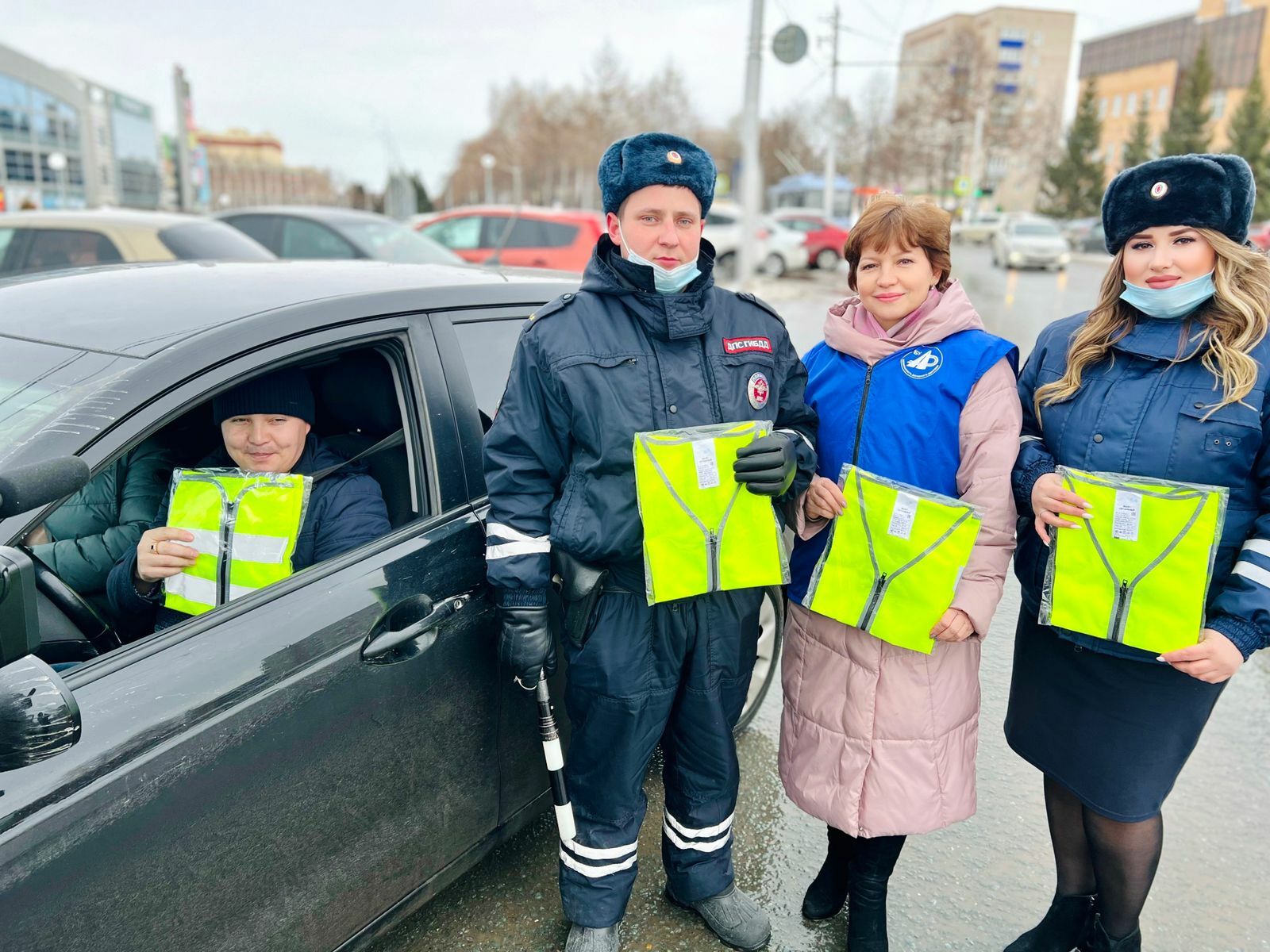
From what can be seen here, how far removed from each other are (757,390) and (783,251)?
20.5 meters

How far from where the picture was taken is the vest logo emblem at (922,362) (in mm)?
2014

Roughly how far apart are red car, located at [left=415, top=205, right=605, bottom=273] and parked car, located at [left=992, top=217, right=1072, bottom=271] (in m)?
18.6

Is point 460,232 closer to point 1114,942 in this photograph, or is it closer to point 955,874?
point 955,874

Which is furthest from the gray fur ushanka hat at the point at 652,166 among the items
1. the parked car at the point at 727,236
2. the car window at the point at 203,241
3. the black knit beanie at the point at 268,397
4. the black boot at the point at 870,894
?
the parked car at the point at 727,236

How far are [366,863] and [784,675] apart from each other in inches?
42.4

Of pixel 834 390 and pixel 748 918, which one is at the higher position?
pixel 834 390

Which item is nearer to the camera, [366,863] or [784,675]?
[366,863]

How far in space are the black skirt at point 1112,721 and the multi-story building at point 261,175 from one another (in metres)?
120

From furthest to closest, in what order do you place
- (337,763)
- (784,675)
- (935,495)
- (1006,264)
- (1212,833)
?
(1006,264)
(1212,833)
(784,675)
(935,495)
(337,763)

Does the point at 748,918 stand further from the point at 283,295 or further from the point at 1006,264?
the point at 1006,264

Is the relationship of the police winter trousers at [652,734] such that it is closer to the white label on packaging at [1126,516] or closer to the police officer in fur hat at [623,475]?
the police officer in fur hat at [623,475]

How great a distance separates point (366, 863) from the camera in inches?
72.9

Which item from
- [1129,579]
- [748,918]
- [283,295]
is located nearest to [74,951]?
[283,295]

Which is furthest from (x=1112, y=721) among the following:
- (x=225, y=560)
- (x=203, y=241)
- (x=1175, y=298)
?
(x=203, y=241)
